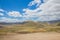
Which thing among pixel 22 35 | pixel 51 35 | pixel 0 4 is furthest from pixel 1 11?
pixel 51 35

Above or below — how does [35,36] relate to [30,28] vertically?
below

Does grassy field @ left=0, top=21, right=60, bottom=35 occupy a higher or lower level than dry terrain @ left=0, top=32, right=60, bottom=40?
higher

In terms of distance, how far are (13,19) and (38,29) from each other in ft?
1.58

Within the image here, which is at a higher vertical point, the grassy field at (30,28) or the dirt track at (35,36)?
the grassy field at (30,28)

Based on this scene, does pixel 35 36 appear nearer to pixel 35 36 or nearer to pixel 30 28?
pixel 35 36

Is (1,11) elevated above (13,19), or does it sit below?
above

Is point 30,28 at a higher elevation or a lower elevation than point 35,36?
higher

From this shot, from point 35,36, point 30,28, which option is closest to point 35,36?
point 35,36

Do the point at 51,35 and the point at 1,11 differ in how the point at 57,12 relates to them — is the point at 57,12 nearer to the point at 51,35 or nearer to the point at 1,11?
the point at 51,35

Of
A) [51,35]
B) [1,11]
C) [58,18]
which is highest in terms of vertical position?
[1,11]

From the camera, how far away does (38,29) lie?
237 cm

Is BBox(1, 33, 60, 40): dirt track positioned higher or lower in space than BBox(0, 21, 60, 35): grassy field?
lower

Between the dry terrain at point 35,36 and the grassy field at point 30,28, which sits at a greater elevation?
→ the grassy field at point 30,28

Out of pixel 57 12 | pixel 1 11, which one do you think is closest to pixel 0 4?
pixel 1 11
